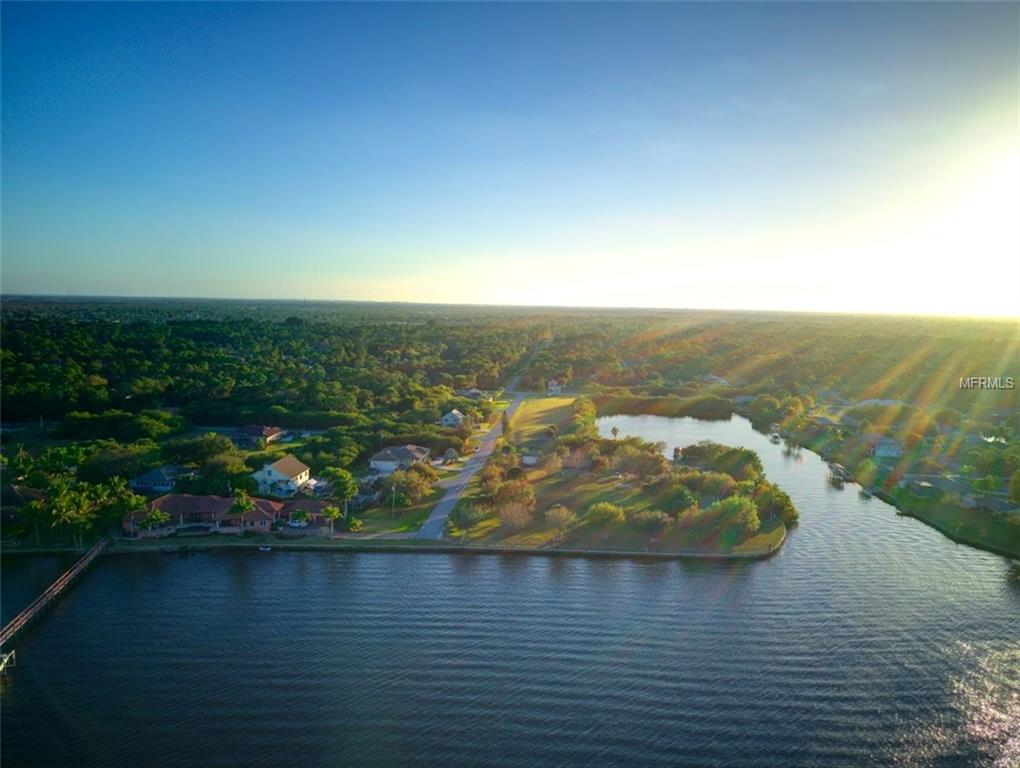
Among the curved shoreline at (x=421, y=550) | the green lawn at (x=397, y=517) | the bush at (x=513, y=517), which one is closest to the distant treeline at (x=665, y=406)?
the green lawn at (x=397, y=517)

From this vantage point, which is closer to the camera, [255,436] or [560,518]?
[560,518]

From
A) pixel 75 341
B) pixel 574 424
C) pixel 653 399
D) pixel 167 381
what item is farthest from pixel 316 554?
pixel 75 341

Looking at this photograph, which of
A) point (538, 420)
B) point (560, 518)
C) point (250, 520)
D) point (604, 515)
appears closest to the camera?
point (250, 520)

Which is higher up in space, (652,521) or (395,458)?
(395,458)

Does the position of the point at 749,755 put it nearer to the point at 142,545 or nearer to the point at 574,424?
the point at 142,545

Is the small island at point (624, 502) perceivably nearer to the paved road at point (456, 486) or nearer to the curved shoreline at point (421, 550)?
the curved shoreline at point (421, 550)

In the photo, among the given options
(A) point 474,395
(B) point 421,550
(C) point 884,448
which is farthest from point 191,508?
(C) point 884,448

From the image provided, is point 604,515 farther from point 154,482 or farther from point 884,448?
point 884,448
